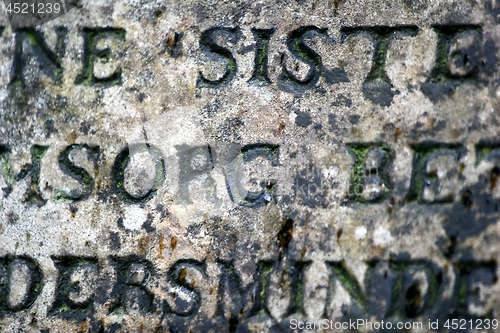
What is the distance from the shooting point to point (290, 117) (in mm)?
1329

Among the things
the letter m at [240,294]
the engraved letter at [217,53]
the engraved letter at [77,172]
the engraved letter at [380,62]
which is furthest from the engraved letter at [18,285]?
the engraved letter at [380,62]

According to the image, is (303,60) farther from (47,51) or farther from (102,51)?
(47,51)

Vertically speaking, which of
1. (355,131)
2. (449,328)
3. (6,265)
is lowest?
(449,328)

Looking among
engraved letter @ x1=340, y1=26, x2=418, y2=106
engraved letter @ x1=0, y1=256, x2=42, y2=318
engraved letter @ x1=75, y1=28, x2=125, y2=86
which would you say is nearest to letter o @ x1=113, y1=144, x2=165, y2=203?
engraved letter @ x1=75, y1=28, x2=125, y2=86

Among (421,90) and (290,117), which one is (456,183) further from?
(290,117)

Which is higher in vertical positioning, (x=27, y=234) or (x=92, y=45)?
(x=92, y=45)

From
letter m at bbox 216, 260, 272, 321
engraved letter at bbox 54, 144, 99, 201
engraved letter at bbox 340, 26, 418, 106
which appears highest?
engraved letter at bbox 340, 26, 418, 106

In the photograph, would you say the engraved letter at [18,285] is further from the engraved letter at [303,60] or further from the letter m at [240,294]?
the engraved letter at [303,60]

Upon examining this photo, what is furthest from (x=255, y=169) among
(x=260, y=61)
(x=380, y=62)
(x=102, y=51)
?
(x=102, y=51)

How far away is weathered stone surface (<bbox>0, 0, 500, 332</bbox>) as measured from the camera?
51.2 inches

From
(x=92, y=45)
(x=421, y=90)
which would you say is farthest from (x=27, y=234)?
(x=421, y=90)

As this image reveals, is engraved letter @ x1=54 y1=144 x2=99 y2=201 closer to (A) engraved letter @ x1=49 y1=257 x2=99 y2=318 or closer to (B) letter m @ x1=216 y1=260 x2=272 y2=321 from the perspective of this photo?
(A) engraved letter @ x1=49 y1=257 x2=99 y2=318

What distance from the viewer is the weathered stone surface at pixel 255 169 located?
1301 millimetres

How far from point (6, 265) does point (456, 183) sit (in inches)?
Result: 58.6
